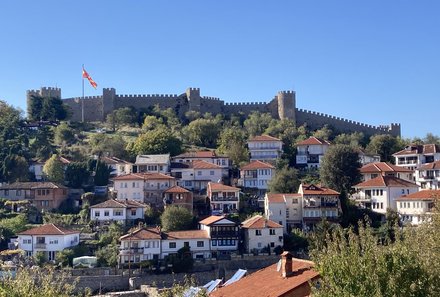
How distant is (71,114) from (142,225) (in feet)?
128

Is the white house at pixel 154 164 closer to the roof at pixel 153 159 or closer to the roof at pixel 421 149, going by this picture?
the roof at pixel 153 159

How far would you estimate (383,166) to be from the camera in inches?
2361

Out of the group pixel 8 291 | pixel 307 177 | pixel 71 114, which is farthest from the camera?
pixel 71 114

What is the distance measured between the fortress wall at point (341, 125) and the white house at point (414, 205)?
34181 mm

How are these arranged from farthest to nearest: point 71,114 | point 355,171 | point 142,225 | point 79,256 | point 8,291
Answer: point 71,114
point 355,171
point 142,225
point 79,256
point 8,291

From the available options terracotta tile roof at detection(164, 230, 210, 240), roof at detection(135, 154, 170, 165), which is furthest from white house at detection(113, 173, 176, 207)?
terracotta tile roof at detection(164, 230, 210, 240)

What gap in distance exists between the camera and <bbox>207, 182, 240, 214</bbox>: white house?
5401 cm

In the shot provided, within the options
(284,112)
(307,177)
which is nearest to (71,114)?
(284,112)

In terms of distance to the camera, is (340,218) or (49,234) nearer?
(49,234)

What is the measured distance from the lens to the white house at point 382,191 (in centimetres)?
5344

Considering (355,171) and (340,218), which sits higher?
(355,171)

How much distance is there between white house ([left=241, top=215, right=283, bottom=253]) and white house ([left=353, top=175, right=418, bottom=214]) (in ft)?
31.4

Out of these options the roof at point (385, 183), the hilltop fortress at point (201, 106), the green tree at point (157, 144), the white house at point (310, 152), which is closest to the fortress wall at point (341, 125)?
the hilltop fortress at point (201, 106)

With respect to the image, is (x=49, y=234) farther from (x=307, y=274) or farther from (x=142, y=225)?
(x=307, y=274)
